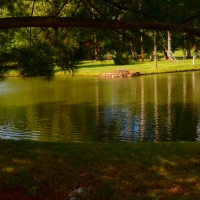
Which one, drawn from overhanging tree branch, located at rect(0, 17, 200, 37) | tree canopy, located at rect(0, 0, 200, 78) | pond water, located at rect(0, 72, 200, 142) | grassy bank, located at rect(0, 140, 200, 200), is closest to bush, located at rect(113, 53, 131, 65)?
tree canopy, located at rect(0, 0, 200, 78)

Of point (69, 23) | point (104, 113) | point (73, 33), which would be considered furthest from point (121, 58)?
point (104, 113)

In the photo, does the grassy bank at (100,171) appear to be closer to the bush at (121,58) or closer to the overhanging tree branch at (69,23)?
the bush at (121,58)

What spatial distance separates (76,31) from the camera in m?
6.53

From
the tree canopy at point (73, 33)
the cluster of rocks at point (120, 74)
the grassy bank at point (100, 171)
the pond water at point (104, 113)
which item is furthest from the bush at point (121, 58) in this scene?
the cluster of rocks at point (120, 74)

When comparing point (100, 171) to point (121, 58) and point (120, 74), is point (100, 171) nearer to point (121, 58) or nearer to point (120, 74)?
point (121, 58)

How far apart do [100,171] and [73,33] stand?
101 inches

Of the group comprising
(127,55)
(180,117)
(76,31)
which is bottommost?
(180,117)

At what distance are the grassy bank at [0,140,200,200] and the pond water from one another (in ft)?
13.8

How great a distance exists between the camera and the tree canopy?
18.9 ft

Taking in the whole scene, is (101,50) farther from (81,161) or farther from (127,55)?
(81,161)

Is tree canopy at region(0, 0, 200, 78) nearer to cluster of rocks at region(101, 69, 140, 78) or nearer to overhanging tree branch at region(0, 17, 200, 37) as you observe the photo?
overhanging tree branch at region(0, 17, 200, 37)

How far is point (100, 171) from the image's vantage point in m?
5.07

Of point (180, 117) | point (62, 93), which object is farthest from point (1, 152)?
point (62, 93)

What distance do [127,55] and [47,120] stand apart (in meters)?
7.66
